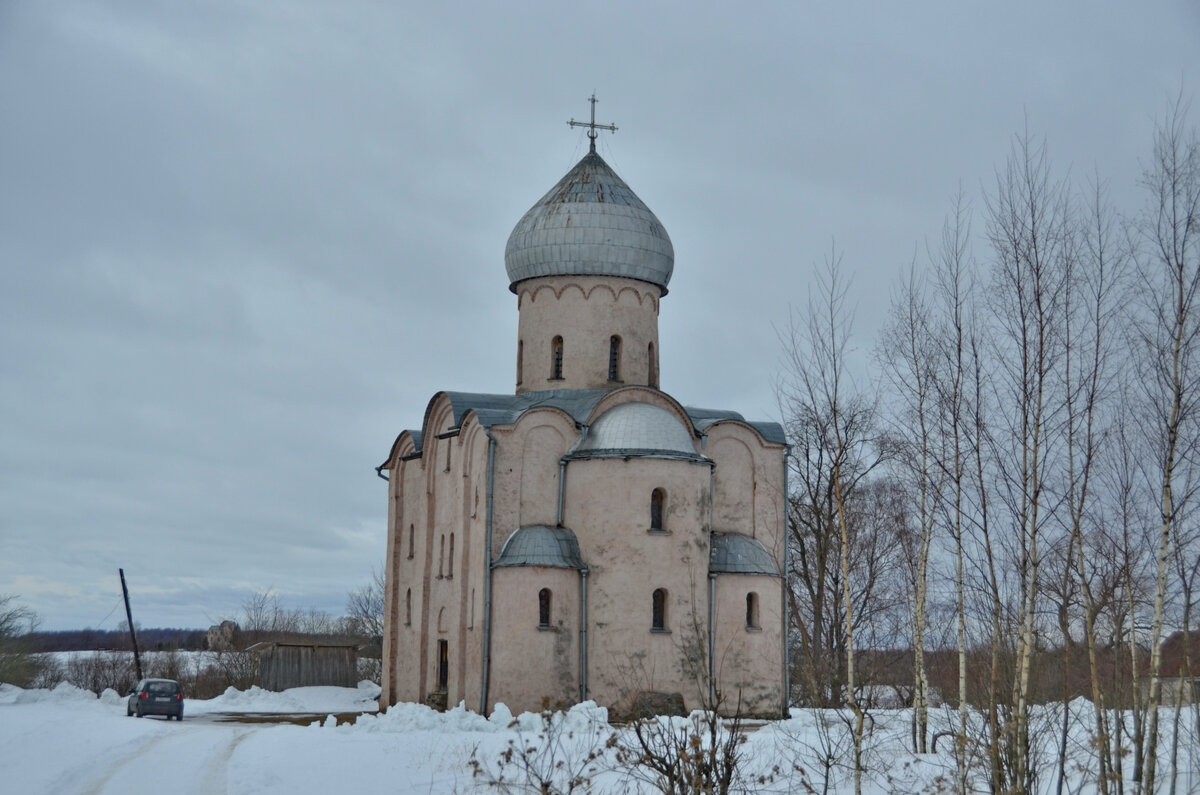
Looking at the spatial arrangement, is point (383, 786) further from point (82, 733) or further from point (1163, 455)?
point (1163, 455)

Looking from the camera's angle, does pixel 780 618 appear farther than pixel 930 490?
Yes

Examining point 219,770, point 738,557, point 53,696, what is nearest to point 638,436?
point 738,557

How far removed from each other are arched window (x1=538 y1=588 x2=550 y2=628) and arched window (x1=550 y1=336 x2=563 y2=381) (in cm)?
548

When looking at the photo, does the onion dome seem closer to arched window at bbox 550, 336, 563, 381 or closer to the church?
the church

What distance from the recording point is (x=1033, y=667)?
13.1m

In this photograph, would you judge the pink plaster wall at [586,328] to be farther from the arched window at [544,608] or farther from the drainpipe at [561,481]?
the arched window at [544,608]

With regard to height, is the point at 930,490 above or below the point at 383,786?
above

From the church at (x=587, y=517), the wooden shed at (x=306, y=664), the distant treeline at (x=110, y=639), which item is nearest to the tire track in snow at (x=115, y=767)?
the church at (x=587, y=517)

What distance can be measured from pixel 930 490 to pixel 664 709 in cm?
986

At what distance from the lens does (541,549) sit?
2383cm

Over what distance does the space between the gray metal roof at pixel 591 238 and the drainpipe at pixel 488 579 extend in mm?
4827

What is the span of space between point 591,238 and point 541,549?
23.6 ft

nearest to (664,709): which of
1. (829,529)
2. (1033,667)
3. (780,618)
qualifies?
(780,618)

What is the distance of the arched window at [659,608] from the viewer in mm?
23828
